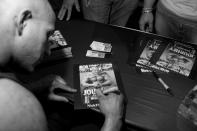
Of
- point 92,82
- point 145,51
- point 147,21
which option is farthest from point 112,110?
point 147,21

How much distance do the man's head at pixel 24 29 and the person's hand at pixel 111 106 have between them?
0.34 meters

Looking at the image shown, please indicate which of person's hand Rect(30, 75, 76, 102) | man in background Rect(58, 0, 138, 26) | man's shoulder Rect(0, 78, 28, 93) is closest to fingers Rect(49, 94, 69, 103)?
person's hand Rect(30, 75, 76, 102)

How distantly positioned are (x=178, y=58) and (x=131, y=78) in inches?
10.5

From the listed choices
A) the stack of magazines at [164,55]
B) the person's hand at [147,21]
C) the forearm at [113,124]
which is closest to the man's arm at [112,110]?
the forearm at [113,124]

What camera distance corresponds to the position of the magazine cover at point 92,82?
1.00 m

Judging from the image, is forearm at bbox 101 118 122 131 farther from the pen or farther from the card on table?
the card on table

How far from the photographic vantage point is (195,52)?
1.21 metres

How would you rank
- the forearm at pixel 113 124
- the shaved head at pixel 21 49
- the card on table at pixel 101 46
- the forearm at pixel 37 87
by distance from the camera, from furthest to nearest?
the card on table at pixel 101 46 < the forearm at pixel 37 87 < the forearm at pixel 113 124 < the shaved head at pixel 21 49

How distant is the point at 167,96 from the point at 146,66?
0.60ft

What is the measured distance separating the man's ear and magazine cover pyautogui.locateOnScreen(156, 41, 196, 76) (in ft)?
2.20

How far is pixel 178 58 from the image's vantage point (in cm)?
117

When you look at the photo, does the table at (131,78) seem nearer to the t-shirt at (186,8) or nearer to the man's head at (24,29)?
the t-shirt at (186,8)

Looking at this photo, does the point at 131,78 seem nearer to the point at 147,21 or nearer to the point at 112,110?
the point at 112,110

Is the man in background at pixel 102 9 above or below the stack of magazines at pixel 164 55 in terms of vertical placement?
above
